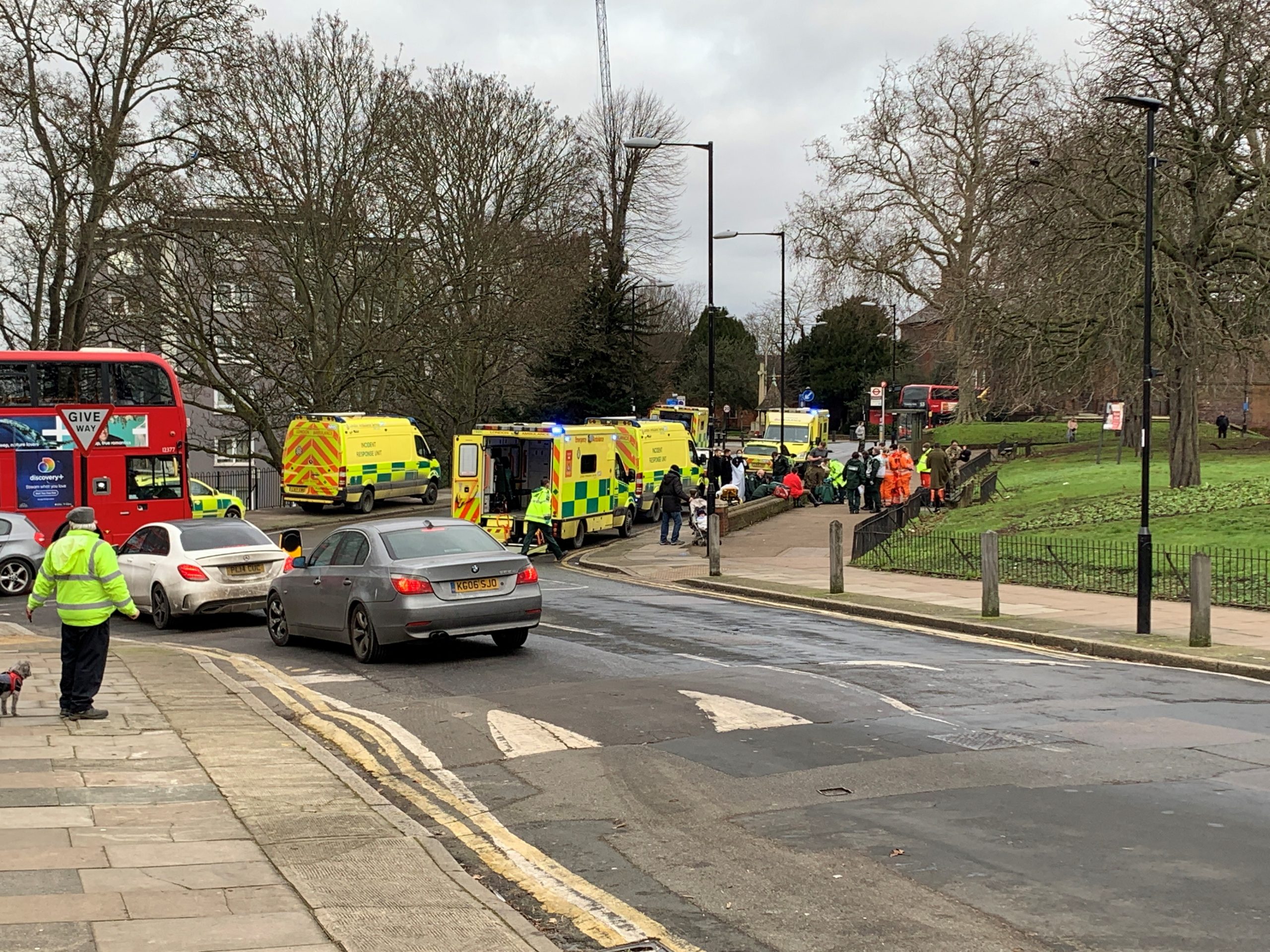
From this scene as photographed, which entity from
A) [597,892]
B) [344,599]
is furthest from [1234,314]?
[597,892]

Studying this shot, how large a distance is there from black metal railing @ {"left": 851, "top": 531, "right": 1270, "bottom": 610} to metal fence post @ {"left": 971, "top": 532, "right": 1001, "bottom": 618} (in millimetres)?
2162

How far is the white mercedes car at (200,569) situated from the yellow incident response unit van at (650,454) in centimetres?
1567

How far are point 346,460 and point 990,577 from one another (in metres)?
26.6

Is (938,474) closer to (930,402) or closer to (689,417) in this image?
(689,417)

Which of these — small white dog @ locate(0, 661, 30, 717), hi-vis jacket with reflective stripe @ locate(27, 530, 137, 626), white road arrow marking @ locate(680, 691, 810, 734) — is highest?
hi-vis jacket with reflective stripe @ locate(27, 530, 137, 626)

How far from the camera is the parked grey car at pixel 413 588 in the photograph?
13.6 m

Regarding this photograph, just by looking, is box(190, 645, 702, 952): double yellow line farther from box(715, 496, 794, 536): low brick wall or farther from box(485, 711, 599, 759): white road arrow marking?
box(715, 496, 794, 536): low brick wall

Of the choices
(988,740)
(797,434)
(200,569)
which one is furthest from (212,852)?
(797,434)

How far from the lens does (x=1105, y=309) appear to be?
94.9 ft

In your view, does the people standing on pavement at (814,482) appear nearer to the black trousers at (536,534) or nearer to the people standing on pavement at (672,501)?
the people standing on pavement at (672,501)

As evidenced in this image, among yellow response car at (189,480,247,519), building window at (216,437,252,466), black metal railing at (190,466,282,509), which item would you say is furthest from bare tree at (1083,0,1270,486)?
black metal railing at (190,466,282,509)

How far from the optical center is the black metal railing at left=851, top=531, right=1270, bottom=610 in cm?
1855

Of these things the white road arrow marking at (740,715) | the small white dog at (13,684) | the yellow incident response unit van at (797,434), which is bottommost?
the white road arrow marking at (740,715)

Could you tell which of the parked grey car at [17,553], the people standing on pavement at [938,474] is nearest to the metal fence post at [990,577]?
the parked grey car at [17,553]
